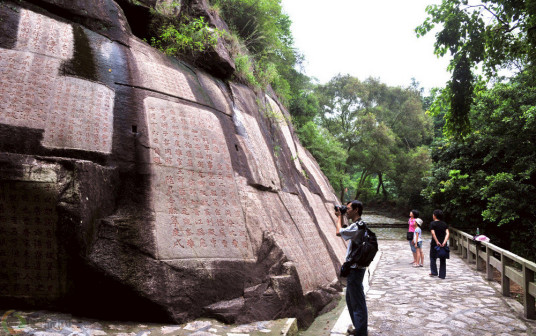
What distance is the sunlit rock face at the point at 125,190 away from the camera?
3.94m

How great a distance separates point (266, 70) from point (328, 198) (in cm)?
450

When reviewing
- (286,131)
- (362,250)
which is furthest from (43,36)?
Result: (286,131)

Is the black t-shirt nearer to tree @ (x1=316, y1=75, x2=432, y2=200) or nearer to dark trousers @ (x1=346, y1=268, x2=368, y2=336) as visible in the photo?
dark trousers @ (x1=346, y1=268, x2=368, y2=336)

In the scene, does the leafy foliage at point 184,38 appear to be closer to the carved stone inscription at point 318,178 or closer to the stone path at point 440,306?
the carved stone inscription at point 318,178

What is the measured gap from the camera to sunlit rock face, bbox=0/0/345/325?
3.94m

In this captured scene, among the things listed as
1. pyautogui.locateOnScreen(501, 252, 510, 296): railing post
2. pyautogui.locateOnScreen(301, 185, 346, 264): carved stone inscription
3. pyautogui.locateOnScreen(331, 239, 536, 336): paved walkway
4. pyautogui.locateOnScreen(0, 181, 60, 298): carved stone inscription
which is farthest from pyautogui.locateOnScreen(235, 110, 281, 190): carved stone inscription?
pyautogui.locateOnScreen(501, 252, 510, 296): railing post

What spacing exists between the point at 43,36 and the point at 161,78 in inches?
69.4

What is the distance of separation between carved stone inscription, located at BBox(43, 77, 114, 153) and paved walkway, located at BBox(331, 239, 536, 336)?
4271 mm

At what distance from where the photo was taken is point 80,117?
15.4 feet

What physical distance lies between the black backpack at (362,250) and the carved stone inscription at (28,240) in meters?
3.44

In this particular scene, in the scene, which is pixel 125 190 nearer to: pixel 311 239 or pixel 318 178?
pixel 311 239

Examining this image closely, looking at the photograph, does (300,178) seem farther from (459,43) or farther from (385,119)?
(385,119)

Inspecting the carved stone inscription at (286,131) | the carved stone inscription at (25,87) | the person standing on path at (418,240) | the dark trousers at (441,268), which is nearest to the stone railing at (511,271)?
the dark trousers at (441,268)

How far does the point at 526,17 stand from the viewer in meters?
5.68
